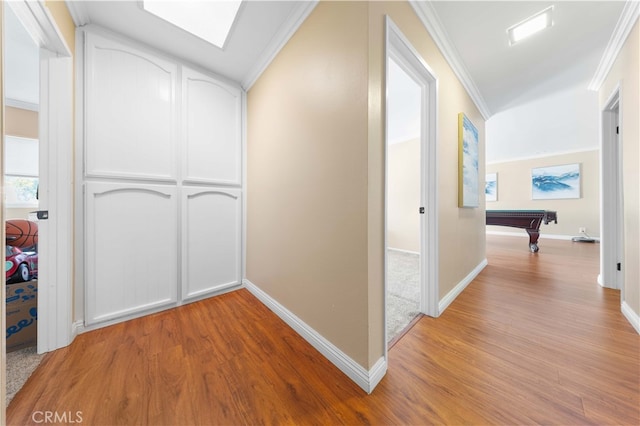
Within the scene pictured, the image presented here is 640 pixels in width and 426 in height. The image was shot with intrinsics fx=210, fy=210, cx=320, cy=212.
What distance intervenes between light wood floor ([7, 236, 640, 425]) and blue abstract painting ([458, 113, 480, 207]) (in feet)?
3.53

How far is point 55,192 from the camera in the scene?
1.29m

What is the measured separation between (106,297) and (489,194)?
879 cm

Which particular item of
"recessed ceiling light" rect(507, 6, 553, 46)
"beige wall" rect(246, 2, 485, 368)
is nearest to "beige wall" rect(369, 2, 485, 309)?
"beige wall" rect(246, 2, 485, 368)

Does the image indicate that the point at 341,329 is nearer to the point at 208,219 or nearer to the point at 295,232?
the point at 295,232

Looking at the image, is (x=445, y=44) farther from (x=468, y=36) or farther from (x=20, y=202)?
(x=20, y=202)

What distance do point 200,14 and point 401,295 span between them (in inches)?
113

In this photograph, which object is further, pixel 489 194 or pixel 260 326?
pixel 489 194

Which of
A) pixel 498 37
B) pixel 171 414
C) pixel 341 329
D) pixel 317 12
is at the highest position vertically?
pixel 498 37

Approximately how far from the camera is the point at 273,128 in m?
1.84

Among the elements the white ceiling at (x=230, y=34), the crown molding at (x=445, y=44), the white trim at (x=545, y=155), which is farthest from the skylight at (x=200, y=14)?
the white trim at (x=545, y=155)

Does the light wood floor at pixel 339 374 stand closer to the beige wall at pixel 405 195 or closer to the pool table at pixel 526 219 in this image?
the beige wall at pixel 405 195

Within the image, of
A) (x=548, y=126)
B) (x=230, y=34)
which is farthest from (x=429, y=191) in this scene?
(x=548, y=126)

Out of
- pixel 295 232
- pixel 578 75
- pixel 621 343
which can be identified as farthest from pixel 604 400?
pixel 578 75

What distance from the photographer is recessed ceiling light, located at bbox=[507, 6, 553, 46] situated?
1.51 meters
